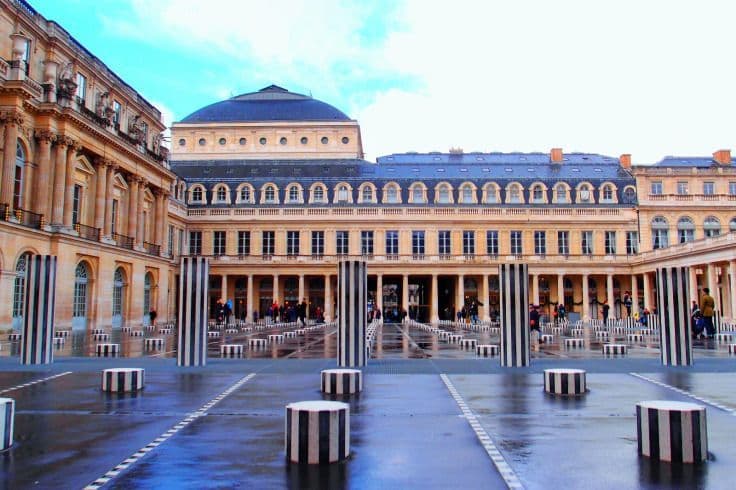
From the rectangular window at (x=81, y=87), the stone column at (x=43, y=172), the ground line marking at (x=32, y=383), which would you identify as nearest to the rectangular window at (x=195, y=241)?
the rectangular window at (x=81, y=87)

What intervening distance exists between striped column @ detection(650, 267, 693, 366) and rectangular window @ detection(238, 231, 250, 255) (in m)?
50.4

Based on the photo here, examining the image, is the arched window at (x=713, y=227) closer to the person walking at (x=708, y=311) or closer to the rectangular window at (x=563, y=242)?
the rectangular window at (x=563, y=242)


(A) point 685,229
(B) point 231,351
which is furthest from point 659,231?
(B) point 231,351

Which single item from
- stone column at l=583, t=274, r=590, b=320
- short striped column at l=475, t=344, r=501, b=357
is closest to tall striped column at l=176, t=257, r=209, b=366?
short striped column at l=475, t=344, r=501, b=357

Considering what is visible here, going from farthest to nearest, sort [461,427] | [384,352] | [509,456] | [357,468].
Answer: [384,352]
[461,427]
[509,456]
[357,468]

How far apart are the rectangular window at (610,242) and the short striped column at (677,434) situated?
59410 millimetres

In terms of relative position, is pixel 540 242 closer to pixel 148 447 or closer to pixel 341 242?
pixel 341 242

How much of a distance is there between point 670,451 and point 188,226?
60036 mm

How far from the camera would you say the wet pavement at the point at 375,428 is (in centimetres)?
642

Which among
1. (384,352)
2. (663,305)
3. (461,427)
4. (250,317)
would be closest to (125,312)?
(250,317)

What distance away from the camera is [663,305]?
16.3 metres

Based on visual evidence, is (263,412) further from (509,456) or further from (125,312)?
(125,312)

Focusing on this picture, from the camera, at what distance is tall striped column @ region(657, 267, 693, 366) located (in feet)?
52.7

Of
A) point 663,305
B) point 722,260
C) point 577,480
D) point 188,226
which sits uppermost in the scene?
point 188,226
